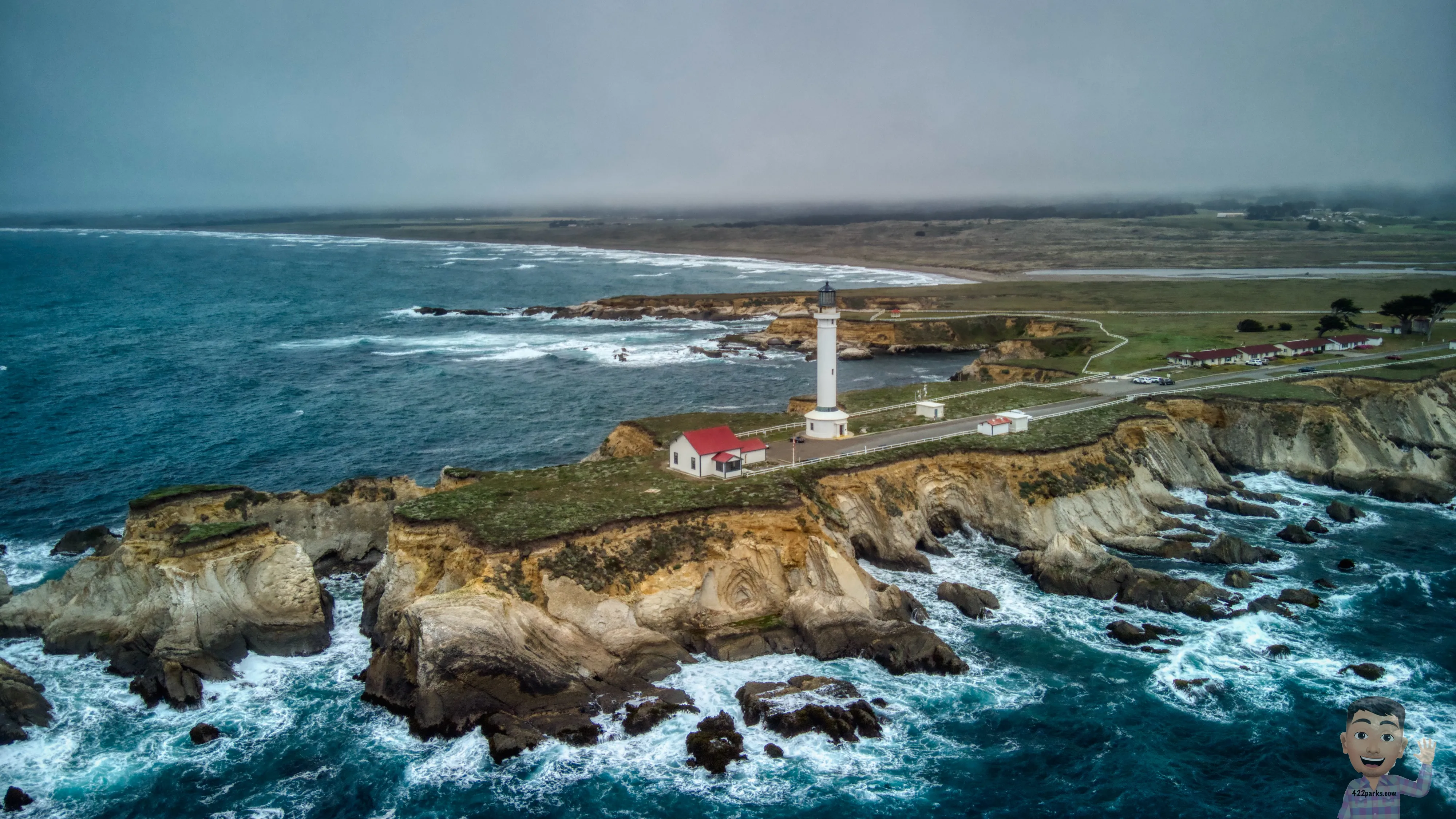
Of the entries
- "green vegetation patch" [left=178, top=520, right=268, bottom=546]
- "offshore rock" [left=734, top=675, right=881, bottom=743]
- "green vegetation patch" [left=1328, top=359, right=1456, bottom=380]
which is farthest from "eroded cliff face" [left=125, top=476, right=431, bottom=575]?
"green vegetation patch" [left=1328, top=359, right=1456, bottom=380]

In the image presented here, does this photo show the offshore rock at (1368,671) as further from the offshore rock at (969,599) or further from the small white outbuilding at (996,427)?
the small white outbuilding at (996,427)

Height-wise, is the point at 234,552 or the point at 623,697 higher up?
the point at 234,552

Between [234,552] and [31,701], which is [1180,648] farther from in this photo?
[31,701]

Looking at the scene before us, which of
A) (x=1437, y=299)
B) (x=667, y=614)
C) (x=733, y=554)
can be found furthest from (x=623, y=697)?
(x=1437, y=299)

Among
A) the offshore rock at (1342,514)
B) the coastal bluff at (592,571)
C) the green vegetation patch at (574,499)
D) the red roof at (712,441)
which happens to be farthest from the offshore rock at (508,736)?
the offshore rock at (1342,514)

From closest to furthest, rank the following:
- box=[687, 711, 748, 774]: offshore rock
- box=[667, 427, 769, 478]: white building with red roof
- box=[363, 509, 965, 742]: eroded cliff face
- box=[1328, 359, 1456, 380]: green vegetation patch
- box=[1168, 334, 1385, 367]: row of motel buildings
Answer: box=[687, 711, 748, 774]: offshore rock → box=[363, 509, 965, 742]: eroded cliff face → box=[667, 427, 769, 478]: white building with red roof → box=[1328, 359, 1456, 380]: green vegetation patch → box=[1168, 334, 1385, 367]: row of motel buildings

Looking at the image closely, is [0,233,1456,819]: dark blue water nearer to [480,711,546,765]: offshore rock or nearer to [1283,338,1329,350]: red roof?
[480,711,546,765]: offshore rock
